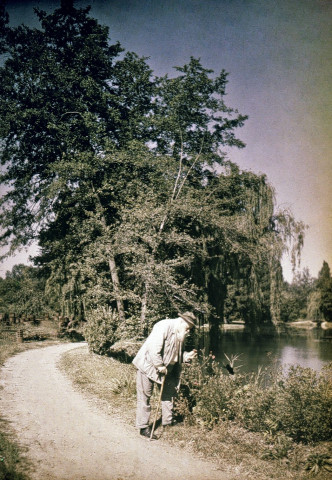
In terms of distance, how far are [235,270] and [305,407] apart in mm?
10817

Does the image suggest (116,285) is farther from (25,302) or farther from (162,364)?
(25,302)

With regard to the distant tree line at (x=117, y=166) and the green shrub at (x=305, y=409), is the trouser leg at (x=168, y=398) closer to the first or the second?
the green shrub at (x=305, y=409)

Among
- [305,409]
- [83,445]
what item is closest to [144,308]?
[83,445]

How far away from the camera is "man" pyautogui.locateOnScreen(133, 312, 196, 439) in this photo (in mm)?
4684

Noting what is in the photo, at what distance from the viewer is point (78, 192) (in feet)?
A: 46.9

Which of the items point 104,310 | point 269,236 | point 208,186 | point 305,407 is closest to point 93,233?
point 104,310

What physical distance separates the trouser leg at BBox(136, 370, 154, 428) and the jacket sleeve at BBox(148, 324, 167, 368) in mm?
299

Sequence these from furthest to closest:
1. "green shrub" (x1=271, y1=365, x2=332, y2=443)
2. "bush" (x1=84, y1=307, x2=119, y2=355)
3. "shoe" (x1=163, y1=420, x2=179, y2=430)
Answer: "bush" (x1=84, y1=307, x2=119, y2=355), "shoe" (x1=163, y1=420, x2=179, y2=430), "green shrub" (x1=271, y1=365, x2=332, y2=443)

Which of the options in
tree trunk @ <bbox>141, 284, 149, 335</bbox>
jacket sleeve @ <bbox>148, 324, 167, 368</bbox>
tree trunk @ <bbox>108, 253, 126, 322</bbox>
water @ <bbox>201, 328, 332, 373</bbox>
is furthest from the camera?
water @ <bbox>201, 328, 332, 373</bbox>

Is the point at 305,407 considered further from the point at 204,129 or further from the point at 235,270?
the point at 204,129

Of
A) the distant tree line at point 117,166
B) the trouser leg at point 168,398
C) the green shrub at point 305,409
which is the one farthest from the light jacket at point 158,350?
the distant tree line at point 117,166

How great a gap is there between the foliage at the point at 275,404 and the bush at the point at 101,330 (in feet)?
18.9

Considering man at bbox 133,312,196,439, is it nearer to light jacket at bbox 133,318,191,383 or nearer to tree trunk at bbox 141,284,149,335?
light jacket at bbox 133,318,191,383

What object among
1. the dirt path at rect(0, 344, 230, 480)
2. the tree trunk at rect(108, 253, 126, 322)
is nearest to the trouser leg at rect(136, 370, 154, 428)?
the dirt path at rect(0, 344, 230, 480)
